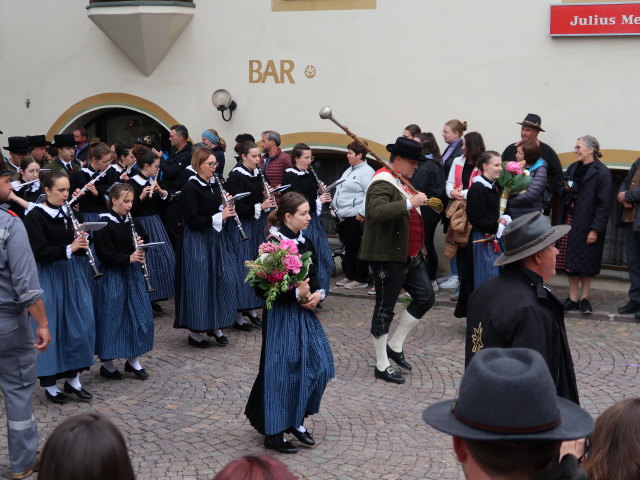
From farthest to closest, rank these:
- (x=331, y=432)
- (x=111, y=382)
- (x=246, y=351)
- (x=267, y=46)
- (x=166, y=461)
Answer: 1. (x=267, y=46)
2. (x=246, y=351)
3. (x=111, y=382)
4. (x=331, y=432)
5. (x=166, y=461)

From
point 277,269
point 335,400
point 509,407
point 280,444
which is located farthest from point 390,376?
point 509,407

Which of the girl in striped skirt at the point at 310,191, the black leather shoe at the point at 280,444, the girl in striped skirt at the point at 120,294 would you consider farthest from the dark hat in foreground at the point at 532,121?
the black leather shoe at the point at 280,444

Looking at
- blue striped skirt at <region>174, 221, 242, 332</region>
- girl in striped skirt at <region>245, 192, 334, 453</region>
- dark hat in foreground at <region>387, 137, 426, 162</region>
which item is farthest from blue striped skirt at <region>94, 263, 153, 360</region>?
dark hat in foreground at <region>387, 137, 426, 162</region>

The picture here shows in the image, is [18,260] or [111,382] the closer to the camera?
[18,260]

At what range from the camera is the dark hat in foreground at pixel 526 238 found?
4.52 meters

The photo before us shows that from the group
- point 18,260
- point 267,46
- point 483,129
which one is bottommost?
point 18,260

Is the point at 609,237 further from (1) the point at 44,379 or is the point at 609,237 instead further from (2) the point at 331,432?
(1) the point at 44,379

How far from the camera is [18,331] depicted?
5.92 meters

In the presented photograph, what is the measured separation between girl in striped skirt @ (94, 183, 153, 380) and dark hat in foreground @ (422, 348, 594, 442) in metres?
5.52

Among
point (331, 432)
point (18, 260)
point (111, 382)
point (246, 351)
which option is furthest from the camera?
point (246, 351)

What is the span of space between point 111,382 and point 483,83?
21.1 ft

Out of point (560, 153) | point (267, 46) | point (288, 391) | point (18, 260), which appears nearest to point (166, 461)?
point (288, 391)

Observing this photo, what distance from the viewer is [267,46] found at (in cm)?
1373

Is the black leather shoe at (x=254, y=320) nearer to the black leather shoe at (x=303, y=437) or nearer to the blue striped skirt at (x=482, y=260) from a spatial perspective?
the blue striped skirt at (x=482, y=260)
